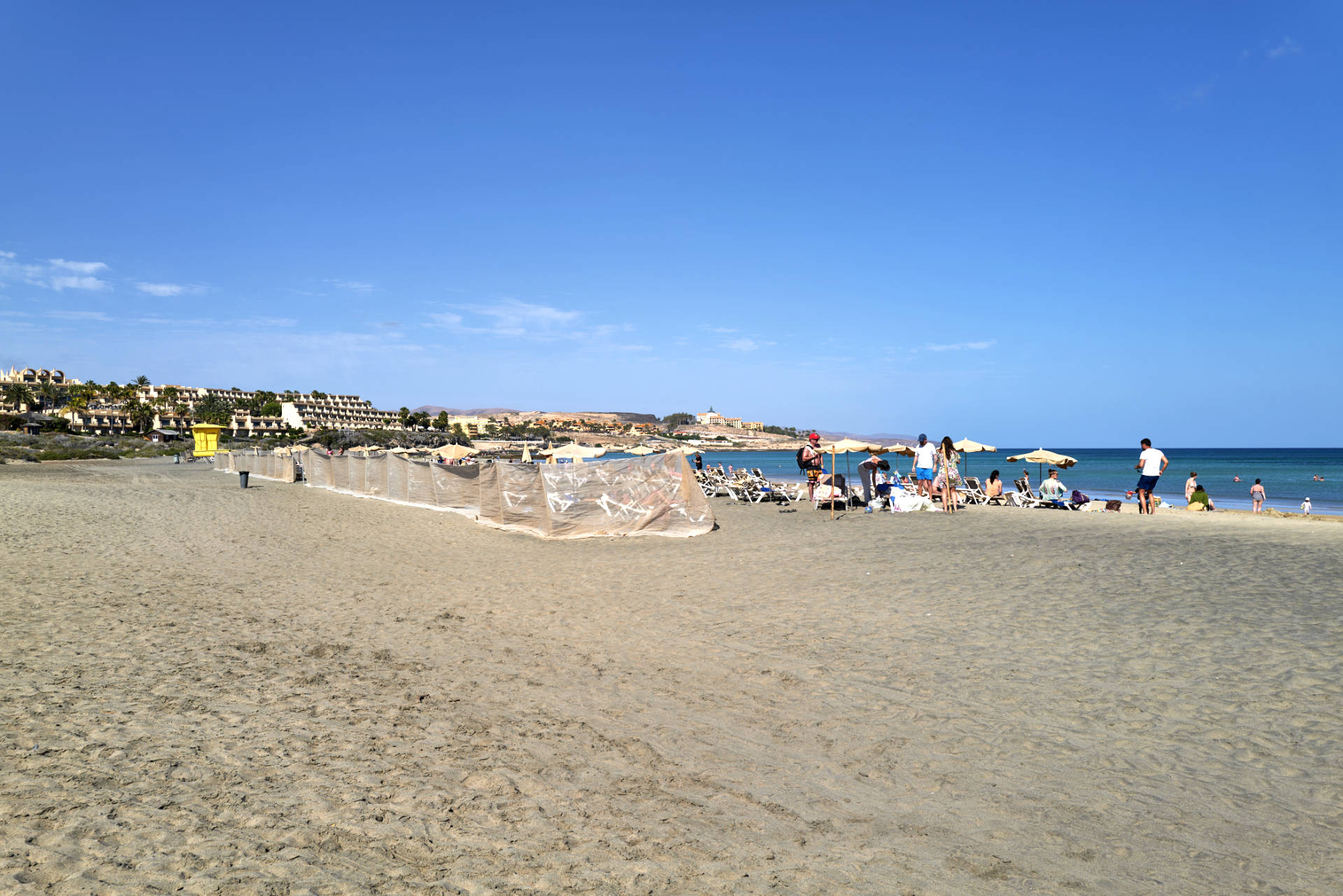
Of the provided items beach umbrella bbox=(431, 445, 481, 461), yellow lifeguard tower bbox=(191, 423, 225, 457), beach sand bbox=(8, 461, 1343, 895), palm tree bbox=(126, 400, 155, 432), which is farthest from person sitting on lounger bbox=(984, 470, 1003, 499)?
palm tree bbox=(126, 400, 155, 432)

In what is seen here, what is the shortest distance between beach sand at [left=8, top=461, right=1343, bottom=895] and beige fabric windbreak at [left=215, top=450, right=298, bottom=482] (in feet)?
72.1

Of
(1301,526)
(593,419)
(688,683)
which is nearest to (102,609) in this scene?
(688,683)

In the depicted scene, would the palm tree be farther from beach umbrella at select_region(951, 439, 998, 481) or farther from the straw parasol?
beach umbrella at select_region(951, 439, 998, 481)

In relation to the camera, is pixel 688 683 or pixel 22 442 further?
pixel 22 442

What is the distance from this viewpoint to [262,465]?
35.1 meters

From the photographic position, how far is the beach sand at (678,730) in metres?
2.97

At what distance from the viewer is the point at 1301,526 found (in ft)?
43.0

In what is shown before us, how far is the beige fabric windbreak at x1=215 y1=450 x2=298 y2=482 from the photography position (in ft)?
99.6

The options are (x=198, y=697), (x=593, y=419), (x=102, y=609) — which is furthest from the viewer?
(x=593, y=419)

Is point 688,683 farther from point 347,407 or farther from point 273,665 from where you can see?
point 347,407

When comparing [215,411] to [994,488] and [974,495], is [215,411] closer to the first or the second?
[974,495]

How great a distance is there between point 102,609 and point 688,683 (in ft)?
18.6

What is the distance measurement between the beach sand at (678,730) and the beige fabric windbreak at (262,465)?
22.0 m

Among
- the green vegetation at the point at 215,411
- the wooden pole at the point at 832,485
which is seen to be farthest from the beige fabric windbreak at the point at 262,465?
the green vegetation at the point at 215,411
